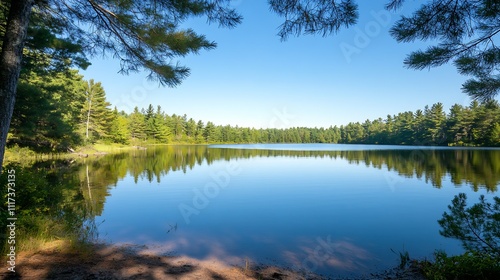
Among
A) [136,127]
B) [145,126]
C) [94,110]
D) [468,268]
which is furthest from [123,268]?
[145,126]

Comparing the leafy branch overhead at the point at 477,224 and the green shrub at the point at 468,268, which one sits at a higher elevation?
the leafy branch overhead at the point at 477,224

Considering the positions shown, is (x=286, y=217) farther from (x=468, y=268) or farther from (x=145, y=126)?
(x=145, y=126)

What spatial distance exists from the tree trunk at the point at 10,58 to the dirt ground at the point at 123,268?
1.90 m

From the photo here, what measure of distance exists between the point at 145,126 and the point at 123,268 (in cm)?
8307

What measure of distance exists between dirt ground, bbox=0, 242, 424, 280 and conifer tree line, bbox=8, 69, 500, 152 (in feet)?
17.9

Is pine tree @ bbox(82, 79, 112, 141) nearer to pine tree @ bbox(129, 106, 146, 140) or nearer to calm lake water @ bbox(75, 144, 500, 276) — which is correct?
pine tree @ bbox(129, 106, 146, 140)

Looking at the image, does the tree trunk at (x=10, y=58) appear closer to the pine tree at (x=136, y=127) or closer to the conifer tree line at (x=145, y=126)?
the conifer tree line at (x=145, y=126)

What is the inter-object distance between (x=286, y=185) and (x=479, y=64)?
518 inches

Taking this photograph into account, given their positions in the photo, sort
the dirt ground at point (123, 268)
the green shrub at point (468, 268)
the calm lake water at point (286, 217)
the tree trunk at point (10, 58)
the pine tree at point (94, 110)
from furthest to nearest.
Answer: the pine tree at point (94, 110)
the calm lake water at point (286, 217)
the dirt ground at point (123, 268)
the green shrub at point (468, 268)
the tree trunk at point (10, 58)

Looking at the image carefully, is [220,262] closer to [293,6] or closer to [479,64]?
[293,6]

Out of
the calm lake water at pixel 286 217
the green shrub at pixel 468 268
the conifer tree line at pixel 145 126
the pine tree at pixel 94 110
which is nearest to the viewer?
the green shrub at pixel 468 268

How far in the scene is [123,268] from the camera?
4891 mm

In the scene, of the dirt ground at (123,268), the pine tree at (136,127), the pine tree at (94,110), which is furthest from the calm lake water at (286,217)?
the pine tree at (136,127)

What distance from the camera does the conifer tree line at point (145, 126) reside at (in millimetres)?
12312
